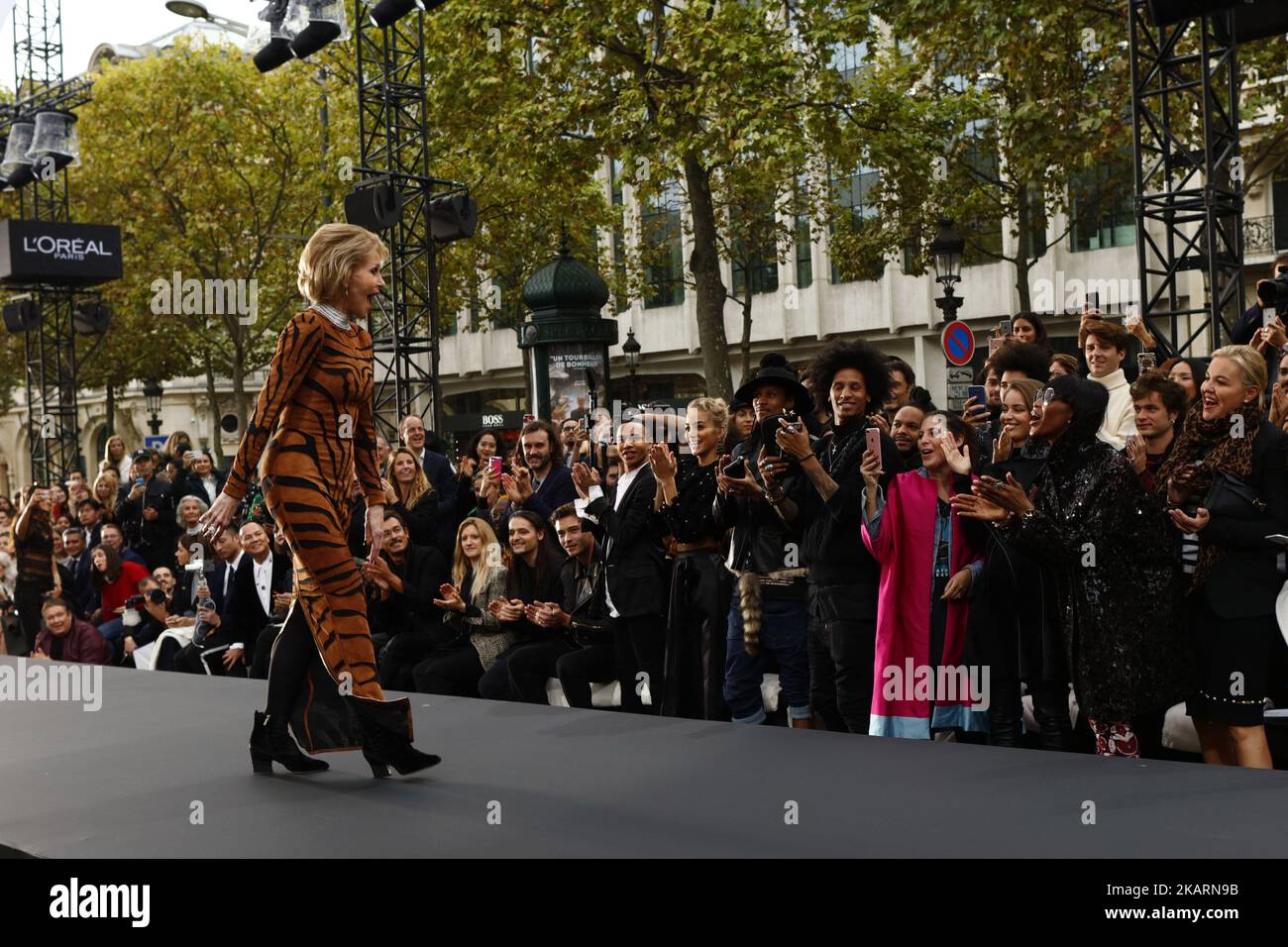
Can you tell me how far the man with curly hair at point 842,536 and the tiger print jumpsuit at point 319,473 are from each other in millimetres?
1965

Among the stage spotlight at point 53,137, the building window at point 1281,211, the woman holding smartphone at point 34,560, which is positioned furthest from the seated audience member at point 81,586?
the building window at point 1281,211

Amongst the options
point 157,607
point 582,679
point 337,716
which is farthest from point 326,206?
point 337,716

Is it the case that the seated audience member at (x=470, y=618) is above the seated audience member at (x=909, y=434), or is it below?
below

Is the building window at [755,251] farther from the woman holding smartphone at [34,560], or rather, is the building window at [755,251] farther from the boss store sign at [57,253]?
the woman holding smartphone at [34,560]

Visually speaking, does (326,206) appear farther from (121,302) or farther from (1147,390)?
(1147,390)

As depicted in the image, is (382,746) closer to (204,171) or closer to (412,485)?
(412,485)

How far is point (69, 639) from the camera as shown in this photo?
1170 centimetres

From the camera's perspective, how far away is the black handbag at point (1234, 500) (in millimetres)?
5598

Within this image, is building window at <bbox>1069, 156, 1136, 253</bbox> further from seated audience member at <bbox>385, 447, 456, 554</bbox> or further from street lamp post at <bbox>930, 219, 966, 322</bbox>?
seated audience member at <bbox>385, 447, 456, 554</bbox>

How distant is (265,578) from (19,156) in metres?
15.3

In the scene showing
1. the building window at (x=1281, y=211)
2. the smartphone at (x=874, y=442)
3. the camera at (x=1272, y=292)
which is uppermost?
the building window at (x=1281, y=211)

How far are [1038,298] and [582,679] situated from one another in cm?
2494

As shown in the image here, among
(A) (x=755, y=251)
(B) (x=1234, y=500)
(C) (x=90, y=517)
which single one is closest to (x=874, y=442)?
(B) (x=1234, y=500)
